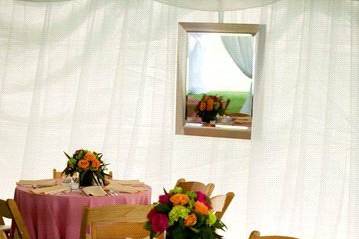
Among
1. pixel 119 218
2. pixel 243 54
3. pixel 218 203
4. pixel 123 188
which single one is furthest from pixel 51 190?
pixel 243 54

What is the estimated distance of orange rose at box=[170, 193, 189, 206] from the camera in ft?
8.79

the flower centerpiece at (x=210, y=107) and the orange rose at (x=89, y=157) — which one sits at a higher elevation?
the flower centerpiece at (x=210, y=107)

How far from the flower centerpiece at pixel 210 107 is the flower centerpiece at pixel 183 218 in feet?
9.63

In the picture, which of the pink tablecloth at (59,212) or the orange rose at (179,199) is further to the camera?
the pink tablecloth at (59,212)

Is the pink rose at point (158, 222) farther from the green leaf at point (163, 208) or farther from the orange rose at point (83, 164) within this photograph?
the orange rose at point (83, 164)

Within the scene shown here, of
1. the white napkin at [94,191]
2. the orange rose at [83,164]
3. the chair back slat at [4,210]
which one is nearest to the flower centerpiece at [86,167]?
the orange rose at [83,164]

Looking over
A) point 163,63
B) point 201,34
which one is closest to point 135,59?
point 163,63

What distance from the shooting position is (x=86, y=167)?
4.38m

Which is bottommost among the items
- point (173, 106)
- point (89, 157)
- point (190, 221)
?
point (190, 221)

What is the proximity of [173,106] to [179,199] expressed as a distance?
308cm

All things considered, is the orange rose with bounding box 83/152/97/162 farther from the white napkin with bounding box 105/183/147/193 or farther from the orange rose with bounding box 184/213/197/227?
the orange rose with bounding box 184/213/197/227

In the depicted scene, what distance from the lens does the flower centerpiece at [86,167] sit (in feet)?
14.4

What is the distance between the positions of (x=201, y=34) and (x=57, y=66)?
148cm

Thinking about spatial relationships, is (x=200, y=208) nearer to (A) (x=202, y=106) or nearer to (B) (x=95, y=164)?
(B) (x=95, y=164)
